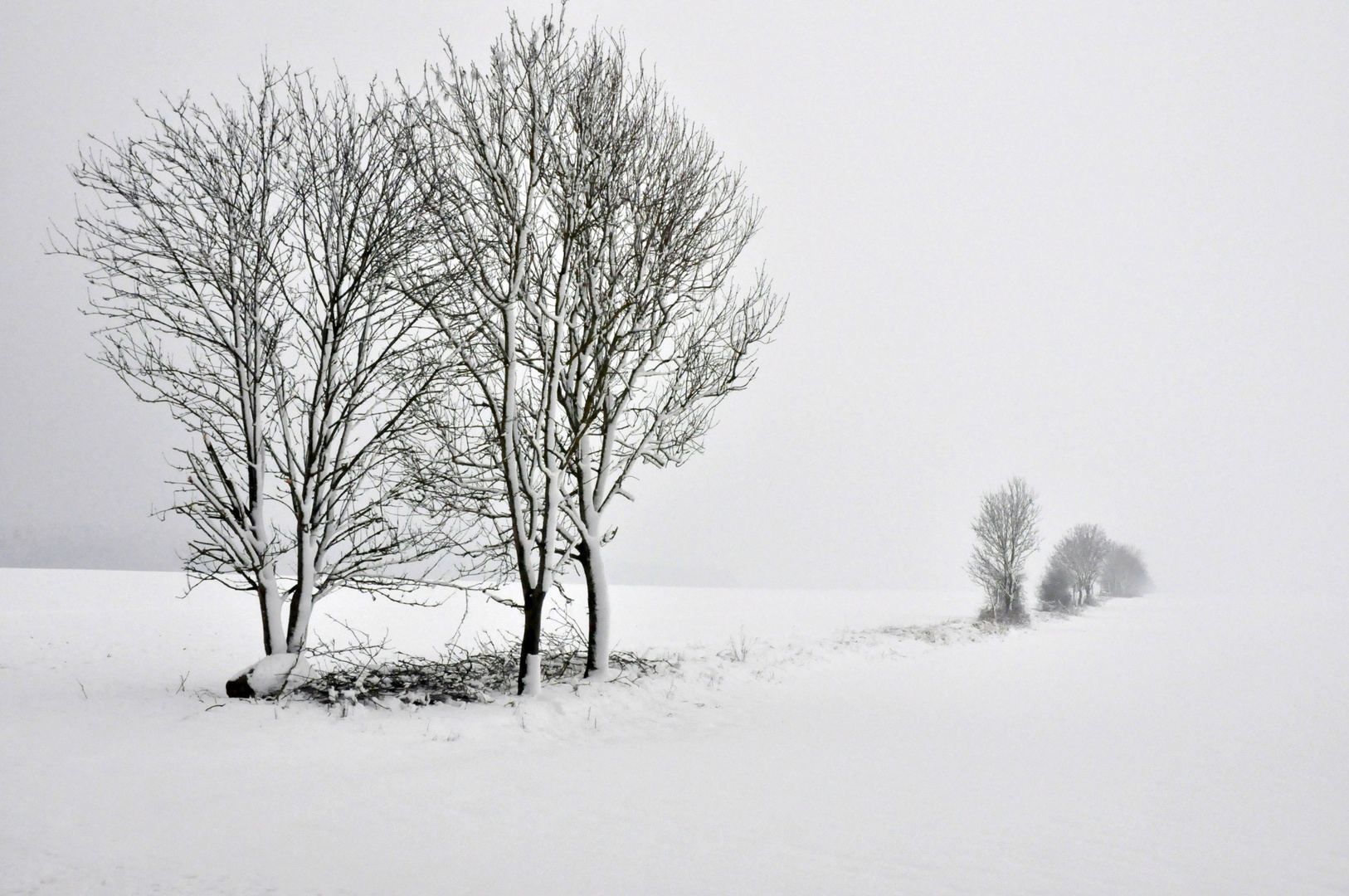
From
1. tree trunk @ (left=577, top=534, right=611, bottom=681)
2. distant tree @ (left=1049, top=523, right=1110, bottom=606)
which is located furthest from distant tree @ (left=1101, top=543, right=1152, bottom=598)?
tree trunk @ (left=577, top=534, right=611, bottom=681)

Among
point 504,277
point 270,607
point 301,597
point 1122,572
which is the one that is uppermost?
point 504,277

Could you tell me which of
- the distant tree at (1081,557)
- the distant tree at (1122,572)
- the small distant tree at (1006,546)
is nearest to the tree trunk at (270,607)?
the small distant tree at (1006,546)

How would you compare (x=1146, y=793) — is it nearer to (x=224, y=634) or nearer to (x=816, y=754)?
(x=816, y=754)

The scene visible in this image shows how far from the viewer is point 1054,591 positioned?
164 feet

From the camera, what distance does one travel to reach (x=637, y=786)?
Answer: 6633 millimetres

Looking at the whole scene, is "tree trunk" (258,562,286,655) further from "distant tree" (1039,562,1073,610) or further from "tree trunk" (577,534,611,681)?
"distant tree" (1039,562,1073,610)

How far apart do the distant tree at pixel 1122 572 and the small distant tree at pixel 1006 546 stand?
54.6 metres

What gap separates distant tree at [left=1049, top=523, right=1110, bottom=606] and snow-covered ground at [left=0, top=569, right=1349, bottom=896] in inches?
1932

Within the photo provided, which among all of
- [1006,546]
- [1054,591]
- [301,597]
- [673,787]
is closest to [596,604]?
[301,597]

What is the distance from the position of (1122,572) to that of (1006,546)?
65.9 m

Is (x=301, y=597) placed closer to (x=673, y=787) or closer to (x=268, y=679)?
(x=268, y=679)

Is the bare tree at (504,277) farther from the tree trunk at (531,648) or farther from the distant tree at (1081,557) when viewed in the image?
the distant tree at (1081,557)

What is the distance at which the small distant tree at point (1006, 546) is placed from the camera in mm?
35969

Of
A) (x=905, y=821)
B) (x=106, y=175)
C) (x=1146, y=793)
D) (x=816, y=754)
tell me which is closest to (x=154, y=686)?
(x=106, y=175)
